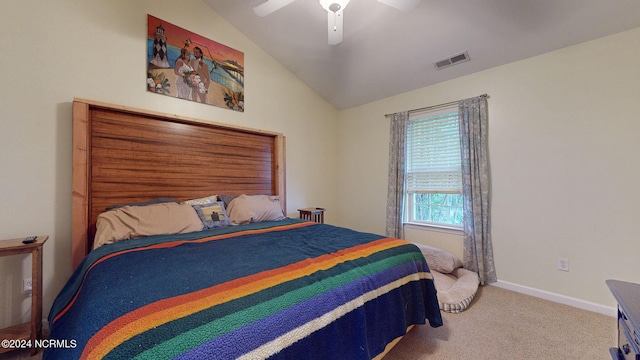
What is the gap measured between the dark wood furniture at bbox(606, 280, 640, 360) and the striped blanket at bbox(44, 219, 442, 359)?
0.83m

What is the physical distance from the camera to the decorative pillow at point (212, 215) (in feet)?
7.59

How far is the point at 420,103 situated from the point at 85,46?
360 centimetres

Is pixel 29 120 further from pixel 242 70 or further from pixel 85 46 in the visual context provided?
pixel 242 70

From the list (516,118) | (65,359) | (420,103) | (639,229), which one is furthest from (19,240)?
(639,229)

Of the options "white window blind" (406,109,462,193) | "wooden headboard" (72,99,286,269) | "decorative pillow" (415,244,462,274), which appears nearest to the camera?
"wooden headboard" (72,99,286,269)

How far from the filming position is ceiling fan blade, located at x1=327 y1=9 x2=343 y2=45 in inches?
72.4

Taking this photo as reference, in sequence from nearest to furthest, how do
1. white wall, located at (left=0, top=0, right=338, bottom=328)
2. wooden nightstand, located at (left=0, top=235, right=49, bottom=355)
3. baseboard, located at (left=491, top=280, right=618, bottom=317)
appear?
wooden nightstand, located at (left=0, top=235, right=49, bottom=355) → white wall, located at (left=0, top=0, right=338, bottom=328) → baseboard, located at (left=491, top=280, right=618, bottom=317)

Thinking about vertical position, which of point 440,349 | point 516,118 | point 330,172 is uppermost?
point 516,118

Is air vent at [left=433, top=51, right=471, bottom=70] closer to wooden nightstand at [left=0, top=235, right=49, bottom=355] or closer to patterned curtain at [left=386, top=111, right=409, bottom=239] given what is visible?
patterned curtain at [left=386, top=111, right=409, bottom=239]

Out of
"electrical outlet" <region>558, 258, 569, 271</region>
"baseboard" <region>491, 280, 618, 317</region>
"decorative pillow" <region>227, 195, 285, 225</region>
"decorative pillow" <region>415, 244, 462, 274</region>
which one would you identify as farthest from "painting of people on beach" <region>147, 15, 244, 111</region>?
"electrical outlet" <region>558, 258, 569, 271</region>

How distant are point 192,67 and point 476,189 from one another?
11.4ft

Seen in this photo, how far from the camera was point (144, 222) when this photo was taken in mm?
1936

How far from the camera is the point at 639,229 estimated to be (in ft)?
6.52

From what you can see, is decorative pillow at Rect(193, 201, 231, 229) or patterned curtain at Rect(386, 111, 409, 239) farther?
patterned curtain at Rect(386, 111, 409, 239)
